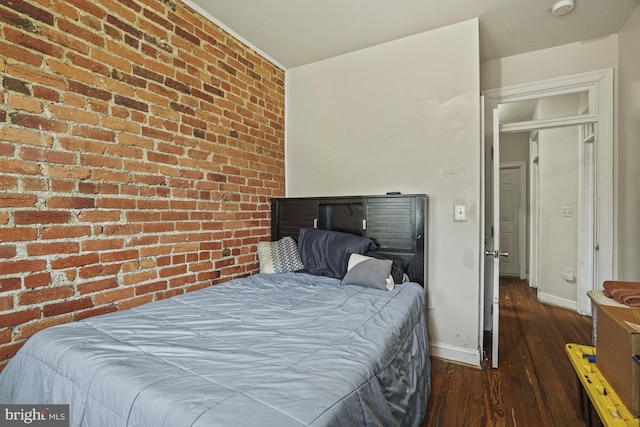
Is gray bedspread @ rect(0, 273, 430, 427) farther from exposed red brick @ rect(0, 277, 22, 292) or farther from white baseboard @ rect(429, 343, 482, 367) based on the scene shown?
white baseboard @ rect(429, 343, 482, 367)

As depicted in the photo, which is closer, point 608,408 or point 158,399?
point 158,399

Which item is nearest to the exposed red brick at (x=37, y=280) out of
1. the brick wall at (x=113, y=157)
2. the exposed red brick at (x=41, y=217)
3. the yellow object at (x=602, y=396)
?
the brick wall at (x=113, y=157)

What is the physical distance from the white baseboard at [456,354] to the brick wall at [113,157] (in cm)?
178

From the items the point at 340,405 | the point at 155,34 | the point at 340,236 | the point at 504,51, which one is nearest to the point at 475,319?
the point at 340,236

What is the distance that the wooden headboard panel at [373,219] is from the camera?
2.34 m

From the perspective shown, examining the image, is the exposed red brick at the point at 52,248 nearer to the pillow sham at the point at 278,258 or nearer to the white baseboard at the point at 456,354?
the pillow sham at the point at 278,258

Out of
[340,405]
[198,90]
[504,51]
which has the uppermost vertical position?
[504,51]

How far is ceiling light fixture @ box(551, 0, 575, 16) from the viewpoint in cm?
206

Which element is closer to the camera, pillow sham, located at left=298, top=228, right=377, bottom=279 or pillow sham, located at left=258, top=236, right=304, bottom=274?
pillow sham, located at left=298, top=228, right=377, bottom=279

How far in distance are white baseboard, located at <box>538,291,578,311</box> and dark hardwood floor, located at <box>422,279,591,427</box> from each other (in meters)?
0.46

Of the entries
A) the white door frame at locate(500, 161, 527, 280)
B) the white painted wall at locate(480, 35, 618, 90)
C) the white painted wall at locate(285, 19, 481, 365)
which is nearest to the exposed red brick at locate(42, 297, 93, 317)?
the white painted wall at locate(285, 19, 481, 365)

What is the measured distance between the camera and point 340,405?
83cm

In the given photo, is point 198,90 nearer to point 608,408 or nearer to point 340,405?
point 340,405

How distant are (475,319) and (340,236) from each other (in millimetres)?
1245
